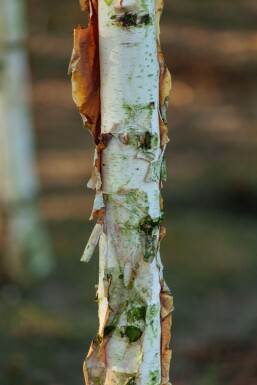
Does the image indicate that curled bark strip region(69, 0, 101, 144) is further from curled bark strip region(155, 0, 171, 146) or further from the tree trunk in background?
the tree trunk in background

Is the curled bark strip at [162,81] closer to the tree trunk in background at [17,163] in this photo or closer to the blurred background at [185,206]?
the blurred background at [185,206]

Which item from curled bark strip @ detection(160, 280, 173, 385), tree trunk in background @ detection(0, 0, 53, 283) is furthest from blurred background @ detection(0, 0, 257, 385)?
curled bark strip @ detection(160, 280, 173, 385)

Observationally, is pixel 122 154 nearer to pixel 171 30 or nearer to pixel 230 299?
pixel 230 299

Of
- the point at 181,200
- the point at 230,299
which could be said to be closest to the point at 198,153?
the point at 181,200

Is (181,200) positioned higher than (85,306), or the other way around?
(181,200)

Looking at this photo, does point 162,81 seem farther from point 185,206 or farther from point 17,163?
point 185,206

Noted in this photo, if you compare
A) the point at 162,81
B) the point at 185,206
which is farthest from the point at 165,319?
the point at 185,206
